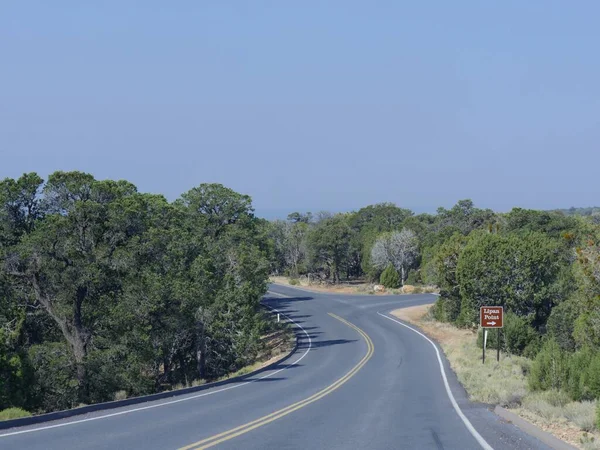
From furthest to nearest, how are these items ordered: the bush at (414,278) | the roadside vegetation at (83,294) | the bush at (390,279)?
1. the bush at (414,278)
2. the bush at (390,279)
3. the roadside vegetation at (83,294)

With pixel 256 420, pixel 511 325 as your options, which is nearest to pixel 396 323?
pixel 511 325

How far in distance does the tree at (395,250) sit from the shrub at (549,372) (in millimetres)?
65845

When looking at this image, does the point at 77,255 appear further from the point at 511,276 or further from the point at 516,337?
the point at 511,276

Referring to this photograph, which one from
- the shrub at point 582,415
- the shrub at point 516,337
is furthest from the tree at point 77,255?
the shrub at point 516,337

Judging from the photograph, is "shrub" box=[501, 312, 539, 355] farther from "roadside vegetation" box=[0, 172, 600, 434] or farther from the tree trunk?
the tree trunk

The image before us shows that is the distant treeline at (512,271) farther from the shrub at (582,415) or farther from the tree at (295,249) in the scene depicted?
the shrub at (582,415)

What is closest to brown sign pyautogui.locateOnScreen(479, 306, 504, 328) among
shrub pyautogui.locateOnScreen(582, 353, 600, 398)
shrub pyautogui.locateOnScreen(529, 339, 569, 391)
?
shrub pyautogui.locateOnScreen(529, 339, 569, 391)

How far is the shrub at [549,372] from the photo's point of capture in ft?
61.3

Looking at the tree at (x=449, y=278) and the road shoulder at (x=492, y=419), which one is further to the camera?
the tree at (x=449, y=278)

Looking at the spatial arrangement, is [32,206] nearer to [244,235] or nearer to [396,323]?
[244,235]

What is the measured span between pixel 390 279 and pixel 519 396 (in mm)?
65503

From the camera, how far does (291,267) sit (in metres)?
108

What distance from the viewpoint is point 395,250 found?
85.6 metres

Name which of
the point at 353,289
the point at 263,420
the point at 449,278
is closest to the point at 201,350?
the point at 263,420
